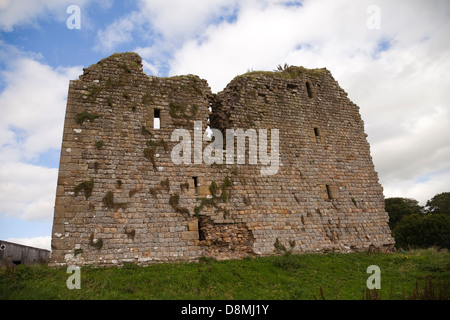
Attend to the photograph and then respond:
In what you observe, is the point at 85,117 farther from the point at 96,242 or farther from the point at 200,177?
the point at 200,177

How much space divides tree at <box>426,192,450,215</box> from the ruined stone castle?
30.9m

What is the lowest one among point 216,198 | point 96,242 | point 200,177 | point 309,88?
point 96,242

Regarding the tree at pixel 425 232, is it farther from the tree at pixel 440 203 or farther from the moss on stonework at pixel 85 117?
the moss on stonework at pixel 85 117

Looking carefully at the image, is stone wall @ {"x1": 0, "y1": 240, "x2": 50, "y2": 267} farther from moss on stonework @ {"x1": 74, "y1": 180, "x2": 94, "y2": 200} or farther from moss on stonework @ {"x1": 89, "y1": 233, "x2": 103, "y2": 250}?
moss on stonework @ {"x1": 74, "y1": 180, "x2": 94, "y2": 200}

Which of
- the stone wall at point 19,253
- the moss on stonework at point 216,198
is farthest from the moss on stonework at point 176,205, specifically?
the stone wall at point 19,253

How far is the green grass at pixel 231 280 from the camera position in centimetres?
739

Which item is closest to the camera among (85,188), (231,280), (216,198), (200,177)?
(231,280)

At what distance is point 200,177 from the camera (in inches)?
446

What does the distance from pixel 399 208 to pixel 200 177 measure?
33.7 metres

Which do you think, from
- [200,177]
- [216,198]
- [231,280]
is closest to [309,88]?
[200,177]

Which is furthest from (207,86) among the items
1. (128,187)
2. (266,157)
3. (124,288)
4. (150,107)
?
(124,288)

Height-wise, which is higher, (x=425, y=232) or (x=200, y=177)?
(x=200, y=177)

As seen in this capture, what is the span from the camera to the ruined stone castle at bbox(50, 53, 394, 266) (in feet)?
32.2
